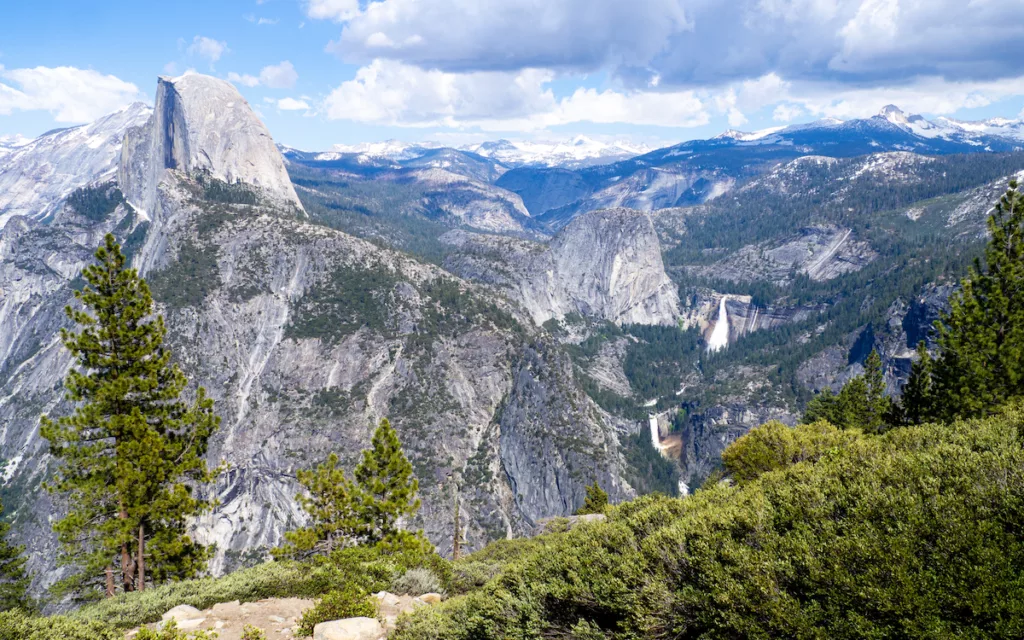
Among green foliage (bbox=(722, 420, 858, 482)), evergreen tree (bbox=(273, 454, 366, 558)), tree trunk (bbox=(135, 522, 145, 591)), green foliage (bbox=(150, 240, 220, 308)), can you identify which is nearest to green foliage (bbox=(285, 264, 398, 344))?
green foliage (bbox=(150, 240, 220, 308))

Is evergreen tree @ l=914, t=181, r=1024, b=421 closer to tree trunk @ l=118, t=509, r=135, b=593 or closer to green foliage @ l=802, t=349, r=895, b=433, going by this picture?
green foliage @ l=802, t=349, r=895, b=433

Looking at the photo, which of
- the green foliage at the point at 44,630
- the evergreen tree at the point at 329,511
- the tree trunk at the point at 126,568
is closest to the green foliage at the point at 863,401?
the evergreen tree at the point at 329,511

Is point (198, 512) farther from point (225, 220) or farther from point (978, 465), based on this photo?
point (225, 220)

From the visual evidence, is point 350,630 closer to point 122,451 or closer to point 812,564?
point 812,564

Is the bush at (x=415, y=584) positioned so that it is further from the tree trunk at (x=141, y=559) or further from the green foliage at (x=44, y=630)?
the tree trunk at (x=141, y=559)

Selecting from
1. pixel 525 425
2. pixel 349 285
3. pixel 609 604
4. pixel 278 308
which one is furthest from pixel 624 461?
pixel 609 604

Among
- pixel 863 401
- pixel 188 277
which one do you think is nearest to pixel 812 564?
pixel 863 401

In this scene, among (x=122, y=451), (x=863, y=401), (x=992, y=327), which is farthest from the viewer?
(x=863, y=401)
